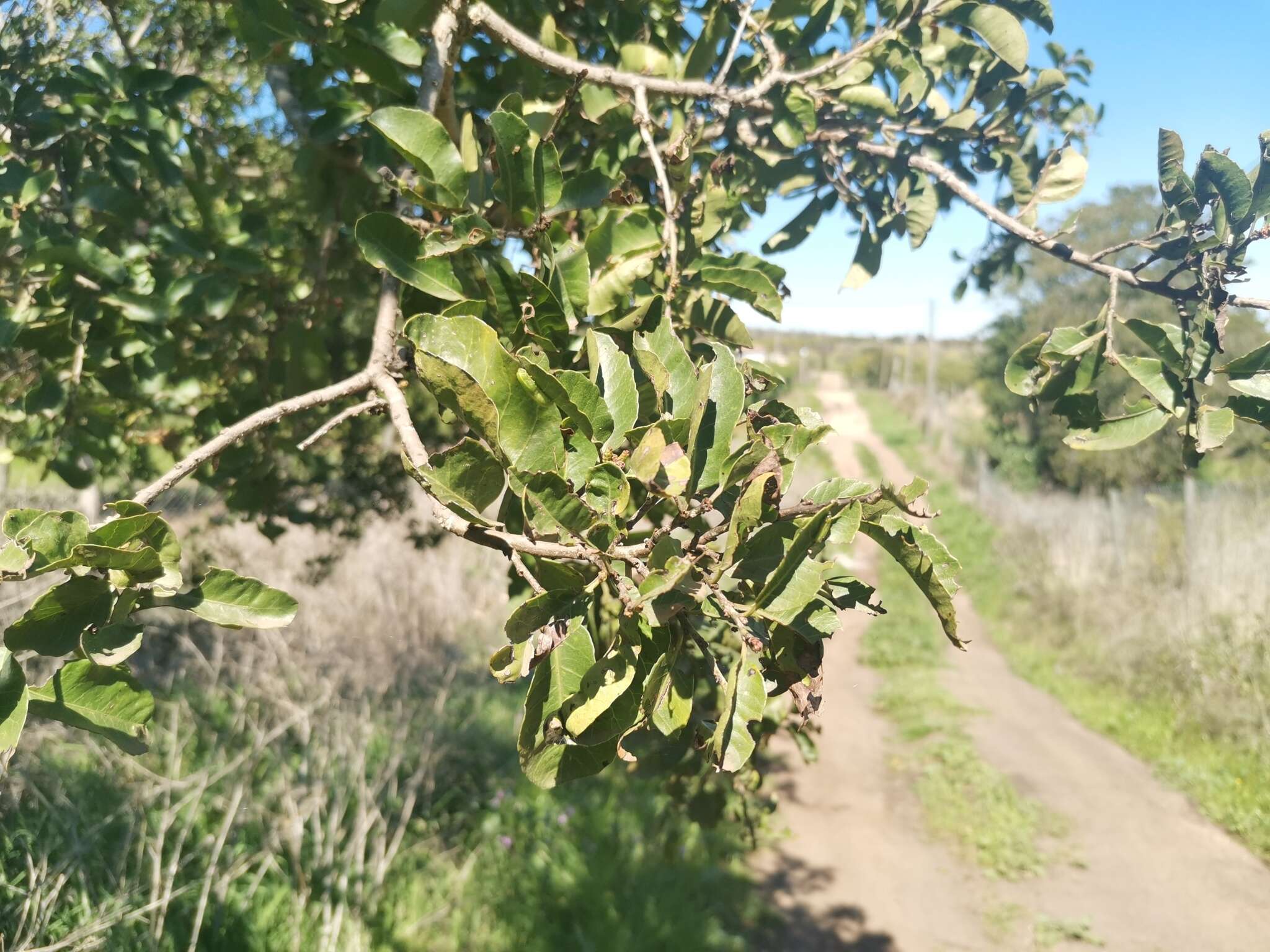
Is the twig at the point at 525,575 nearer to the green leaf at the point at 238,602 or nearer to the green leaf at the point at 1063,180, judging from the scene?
the green leaf at the point at 238,602

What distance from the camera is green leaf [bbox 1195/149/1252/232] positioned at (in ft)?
4.40

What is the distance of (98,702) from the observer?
3.17 ft

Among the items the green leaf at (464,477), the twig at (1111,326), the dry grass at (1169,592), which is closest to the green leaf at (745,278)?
the twig at (1111,326)

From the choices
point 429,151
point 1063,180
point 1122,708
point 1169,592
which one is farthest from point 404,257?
point 1169,592

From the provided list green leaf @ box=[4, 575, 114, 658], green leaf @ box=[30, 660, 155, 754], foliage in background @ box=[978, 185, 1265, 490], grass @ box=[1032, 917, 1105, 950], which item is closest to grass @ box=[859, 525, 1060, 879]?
grass @ box=[1032, 917, 1105, 950]

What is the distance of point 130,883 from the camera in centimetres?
318

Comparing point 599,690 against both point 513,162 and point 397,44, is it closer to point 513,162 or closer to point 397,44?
point 513,162

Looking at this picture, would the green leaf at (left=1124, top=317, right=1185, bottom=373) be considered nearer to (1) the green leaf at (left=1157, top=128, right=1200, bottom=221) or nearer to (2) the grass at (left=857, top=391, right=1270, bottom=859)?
(1) the green leaf at (left=1157, top=128, right=1200, bottom=221)

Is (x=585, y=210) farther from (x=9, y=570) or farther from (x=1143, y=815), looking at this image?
(x=1143, y=815)

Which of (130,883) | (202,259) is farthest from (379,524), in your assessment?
(202,259)

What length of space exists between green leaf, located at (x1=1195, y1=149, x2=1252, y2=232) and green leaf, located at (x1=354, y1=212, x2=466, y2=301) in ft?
4.01

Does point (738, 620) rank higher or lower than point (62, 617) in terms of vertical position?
higher

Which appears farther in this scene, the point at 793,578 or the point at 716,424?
the point at 716,424

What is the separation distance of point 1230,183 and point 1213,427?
0.40 meters
